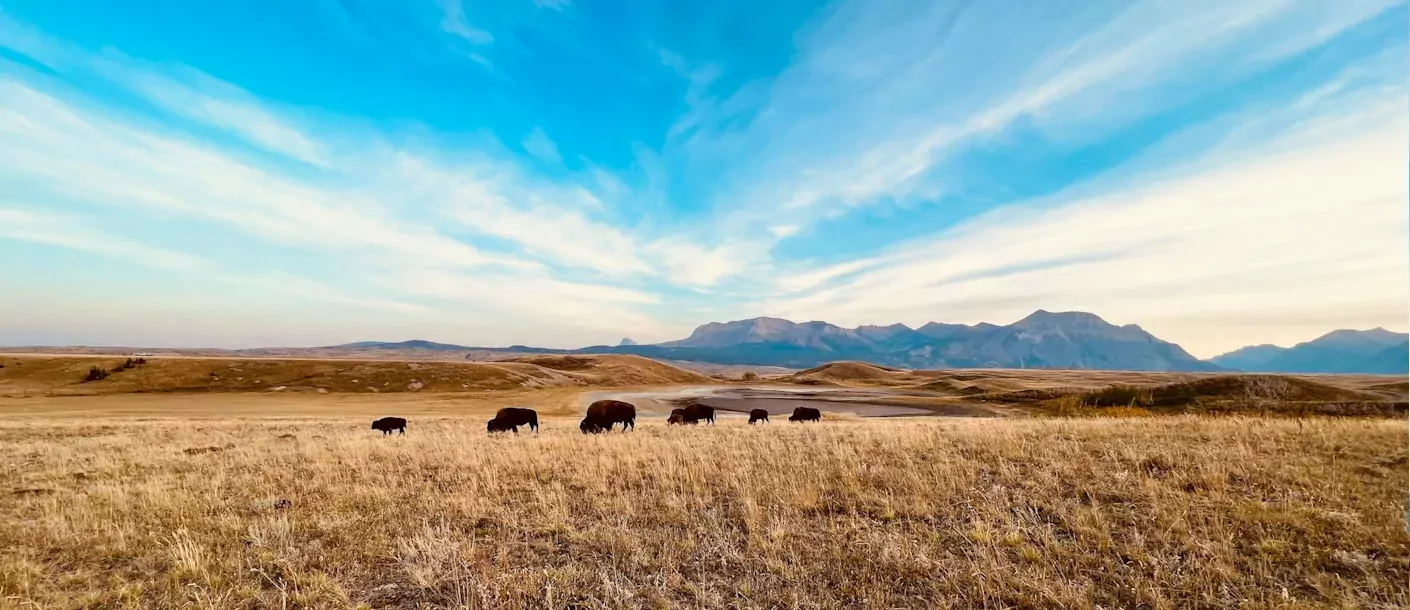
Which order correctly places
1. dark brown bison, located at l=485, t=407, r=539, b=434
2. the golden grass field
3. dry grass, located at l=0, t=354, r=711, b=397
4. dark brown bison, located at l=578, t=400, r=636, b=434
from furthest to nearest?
dry grass, located at l=0, t=354, r=711, b=397 → dark brown bison, located at l=485, t=407, r=539, b=434 → dark brown bison, located at l=578, t=400, r=636, b=434 → the golden grass field

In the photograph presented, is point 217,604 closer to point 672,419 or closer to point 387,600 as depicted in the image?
point 387,600

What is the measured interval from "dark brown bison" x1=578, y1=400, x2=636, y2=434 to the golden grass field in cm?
1007

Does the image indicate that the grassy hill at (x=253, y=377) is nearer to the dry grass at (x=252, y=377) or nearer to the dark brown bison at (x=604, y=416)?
the dry grass at (x=252, y=377)

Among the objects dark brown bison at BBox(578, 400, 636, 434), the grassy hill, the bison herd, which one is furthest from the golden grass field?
the grassy hill

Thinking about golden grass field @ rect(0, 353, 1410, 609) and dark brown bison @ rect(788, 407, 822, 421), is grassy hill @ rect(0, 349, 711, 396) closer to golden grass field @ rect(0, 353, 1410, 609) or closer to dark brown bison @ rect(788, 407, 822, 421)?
dark brown bison @ rect(788, 407, 822, 421)

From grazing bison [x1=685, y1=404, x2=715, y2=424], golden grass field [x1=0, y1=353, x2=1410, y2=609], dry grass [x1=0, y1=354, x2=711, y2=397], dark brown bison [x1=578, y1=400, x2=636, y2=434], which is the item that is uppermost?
golden grass field [x1=0, y1=353, x2=1410, y2=609]

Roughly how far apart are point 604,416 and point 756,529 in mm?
17995

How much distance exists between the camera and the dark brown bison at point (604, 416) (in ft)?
74.6

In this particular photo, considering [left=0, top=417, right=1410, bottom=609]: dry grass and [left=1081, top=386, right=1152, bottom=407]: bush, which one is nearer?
[left=0, top=417, right=1410, bottom=609]: dry grass

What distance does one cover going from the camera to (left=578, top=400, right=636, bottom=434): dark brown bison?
2273 centimetres

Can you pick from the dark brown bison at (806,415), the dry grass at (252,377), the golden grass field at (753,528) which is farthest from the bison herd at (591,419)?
the dry grass at (252,377)

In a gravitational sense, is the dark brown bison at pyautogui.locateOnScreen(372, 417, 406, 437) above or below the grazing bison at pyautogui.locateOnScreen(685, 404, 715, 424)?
below

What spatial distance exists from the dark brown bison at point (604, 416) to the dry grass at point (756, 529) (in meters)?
10.6

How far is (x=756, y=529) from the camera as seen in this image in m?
6.83
